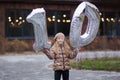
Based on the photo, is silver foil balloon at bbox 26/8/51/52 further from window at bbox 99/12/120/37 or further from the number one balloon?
window at bbox 99/12/120/37

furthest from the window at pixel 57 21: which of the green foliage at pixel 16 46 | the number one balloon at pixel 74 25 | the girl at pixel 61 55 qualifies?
the number one balloon at pixel 74 25

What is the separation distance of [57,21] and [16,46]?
11.2ft

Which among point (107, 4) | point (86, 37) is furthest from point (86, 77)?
point (107, 4)

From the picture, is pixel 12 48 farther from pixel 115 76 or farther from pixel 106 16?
pixel 115 76

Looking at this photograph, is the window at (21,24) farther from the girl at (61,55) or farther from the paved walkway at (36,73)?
the girl at (61,55)

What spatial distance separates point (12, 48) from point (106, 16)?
728 centimetres

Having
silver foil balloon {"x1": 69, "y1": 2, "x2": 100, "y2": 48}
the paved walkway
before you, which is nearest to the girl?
silver foil balloon {"x1": 69, "y1": 2, "x2": 100, "y2": 48}

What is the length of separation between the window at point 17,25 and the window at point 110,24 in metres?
5.38

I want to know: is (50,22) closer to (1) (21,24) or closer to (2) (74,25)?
(1) (21,24)

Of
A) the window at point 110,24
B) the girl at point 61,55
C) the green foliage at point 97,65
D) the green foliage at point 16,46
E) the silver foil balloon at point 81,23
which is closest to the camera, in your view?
the silver foil balloon at point 81,23

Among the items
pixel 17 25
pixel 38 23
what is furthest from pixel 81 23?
pixel 17 25

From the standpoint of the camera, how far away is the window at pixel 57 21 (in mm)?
26672

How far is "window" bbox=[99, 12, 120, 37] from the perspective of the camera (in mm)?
28388

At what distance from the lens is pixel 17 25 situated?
25859mm
